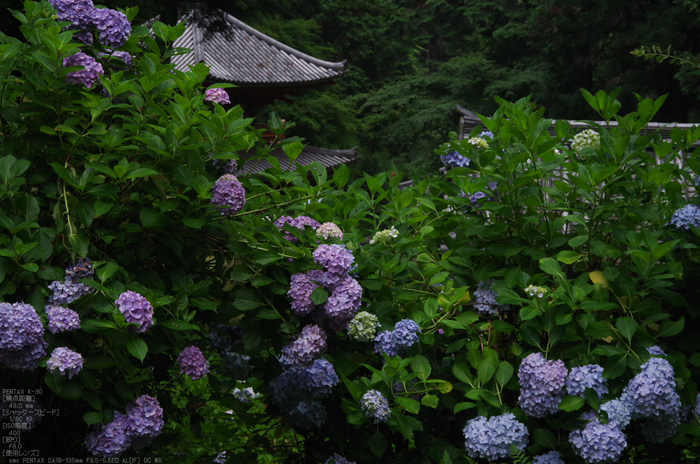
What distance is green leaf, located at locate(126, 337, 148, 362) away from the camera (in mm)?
1271

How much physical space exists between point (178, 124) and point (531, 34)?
48.4 feet

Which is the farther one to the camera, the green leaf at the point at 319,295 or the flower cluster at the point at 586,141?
the flower cluster at the point at 586,141

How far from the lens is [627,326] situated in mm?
1492

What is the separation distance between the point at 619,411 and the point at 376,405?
56 centimetres

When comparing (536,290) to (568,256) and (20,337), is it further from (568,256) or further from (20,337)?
(20,337)

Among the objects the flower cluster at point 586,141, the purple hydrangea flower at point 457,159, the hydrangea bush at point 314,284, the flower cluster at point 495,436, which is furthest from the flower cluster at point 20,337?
the flower cluster at point 586,141

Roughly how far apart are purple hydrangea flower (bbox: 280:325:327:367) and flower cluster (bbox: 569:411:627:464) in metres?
0.63

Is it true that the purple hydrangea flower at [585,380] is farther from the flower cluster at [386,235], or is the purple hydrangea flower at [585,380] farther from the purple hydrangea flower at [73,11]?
the purple hydrangea flower at [73,11]

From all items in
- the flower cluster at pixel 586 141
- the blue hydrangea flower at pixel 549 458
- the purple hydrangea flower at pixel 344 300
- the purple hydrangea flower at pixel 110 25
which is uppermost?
the purple hydrangea flower at pixel 110 25

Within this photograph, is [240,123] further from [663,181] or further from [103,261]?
[663,181]

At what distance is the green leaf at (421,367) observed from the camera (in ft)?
4.89

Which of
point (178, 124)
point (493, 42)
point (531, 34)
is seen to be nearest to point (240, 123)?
point (178, 124)

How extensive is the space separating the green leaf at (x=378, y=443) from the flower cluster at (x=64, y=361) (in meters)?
0.70

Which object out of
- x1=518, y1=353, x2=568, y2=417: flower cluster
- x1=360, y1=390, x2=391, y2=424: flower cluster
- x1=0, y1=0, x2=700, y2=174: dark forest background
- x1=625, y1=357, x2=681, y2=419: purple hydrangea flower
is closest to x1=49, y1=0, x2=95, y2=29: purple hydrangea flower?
x1=360, y1=390, x2=391, y2=424: flower cluster
